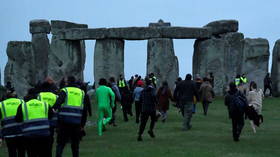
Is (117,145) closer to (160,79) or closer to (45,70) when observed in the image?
(160,79)

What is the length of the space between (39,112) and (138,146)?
5.07 m

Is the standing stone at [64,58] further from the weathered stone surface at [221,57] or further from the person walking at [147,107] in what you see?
the person walking at [147,107]

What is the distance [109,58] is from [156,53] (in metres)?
2.53

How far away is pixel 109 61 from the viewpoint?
37.6 meters

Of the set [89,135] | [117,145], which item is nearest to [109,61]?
[89,135]

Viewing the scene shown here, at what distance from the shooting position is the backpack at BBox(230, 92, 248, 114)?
18.2 metres

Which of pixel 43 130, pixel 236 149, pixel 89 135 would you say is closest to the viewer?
pixel 43 130

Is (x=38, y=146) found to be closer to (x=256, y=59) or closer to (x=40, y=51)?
(x=256, y=59)

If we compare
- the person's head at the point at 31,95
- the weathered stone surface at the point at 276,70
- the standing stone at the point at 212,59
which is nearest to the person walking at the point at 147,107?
the person's head at the point at 31,95

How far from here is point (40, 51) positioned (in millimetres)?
44531

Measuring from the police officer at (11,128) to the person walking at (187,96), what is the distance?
8251 mm

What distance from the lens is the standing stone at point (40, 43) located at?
44.2m

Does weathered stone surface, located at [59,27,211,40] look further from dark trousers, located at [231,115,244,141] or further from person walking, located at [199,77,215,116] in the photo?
dark trousers, located at [231,115,244,141]

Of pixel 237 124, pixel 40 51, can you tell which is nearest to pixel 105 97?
pixel 237 124
